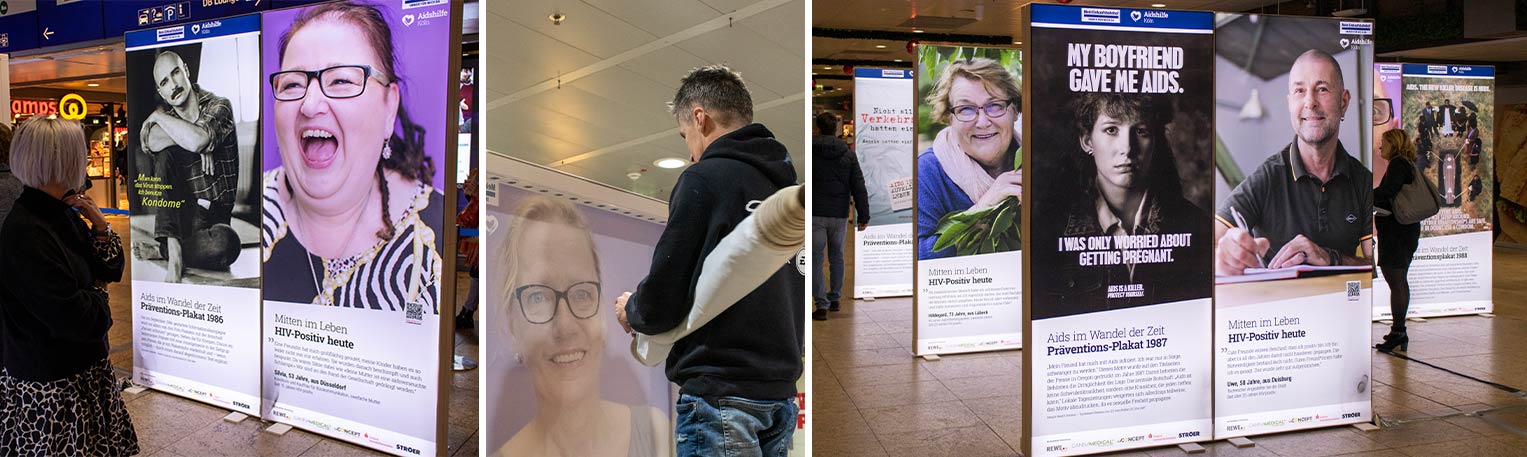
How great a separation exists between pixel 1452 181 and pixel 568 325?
792 centimetres

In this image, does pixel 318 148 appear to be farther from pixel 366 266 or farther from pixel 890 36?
pixel 890 36

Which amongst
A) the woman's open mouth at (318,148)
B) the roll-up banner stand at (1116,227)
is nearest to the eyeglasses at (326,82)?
the woman's open mouth at (318,148)

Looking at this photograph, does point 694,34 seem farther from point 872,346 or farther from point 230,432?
point 872,346

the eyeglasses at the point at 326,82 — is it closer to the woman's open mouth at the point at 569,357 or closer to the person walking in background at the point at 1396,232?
the woman's open mouth at the point at 569,357

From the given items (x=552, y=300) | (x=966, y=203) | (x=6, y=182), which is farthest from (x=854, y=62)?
(x=552, y=300)

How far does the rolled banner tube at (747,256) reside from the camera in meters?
2.14

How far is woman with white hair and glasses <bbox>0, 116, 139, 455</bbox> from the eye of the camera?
2809 millimetres

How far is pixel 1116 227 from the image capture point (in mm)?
3938

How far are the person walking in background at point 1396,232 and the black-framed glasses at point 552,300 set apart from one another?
214 inches

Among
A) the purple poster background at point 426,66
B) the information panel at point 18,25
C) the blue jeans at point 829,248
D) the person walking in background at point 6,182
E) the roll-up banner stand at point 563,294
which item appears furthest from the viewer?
the information panel at point 18,25

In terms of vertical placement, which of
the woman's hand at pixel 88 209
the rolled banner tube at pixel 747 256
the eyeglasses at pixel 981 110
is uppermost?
the eyeglasses at pixel 981 110

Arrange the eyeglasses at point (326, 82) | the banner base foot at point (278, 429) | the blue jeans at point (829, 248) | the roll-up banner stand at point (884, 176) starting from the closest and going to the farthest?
the eyeglasses at point (326, 82)
the banner base foot at point (278, 429)
the blue jeans at point (829, 248)
the roll-up banner stand at point (884, 176)

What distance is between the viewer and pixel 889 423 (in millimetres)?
4621

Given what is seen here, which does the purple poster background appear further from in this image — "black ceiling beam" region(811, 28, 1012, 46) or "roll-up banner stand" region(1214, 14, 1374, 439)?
"black ceiling beam" region(811, 28, 1012, 46)
